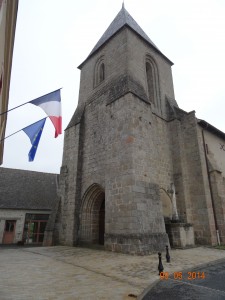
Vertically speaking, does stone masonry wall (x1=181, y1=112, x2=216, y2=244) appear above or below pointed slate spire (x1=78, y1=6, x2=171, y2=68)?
below

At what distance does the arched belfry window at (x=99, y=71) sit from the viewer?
48.6ft

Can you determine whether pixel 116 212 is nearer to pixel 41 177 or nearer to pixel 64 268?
pixel 64 268

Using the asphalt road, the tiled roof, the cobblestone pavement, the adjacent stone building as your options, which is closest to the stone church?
the cobblestone pavement

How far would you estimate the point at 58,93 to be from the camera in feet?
22.3

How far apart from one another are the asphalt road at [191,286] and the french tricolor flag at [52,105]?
5009 millimetres

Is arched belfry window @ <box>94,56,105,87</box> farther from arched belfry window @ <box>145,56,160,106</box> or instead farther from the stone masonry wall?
the stone masonry wall

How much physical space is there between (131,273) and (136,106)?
7.44 meters

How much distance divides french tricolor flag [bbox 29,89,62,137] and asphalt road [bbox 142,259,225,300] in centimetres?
501

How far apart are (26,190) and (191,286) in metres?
20.1

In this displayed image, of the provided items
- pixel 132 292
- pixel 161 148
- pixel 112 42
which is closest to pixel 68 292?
pixel 132 292

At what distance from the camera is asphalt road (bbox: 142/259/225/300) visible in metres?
3.62

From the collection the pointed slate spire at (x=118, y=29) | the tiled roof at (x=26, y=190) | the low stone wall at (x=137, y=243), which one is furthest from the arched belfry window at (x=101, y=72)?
the tiled roof at (x=26, y=190)

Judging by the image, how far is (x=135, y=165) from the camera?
909cm

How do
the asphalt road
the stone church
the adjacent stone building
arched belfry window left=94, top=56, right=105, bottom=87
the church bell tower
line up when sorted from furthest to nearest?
the adjacent stone building, arched belfry window left=94, top=56, right=105, bottom=87, the stone church, the church bell tower, the asphalt road
